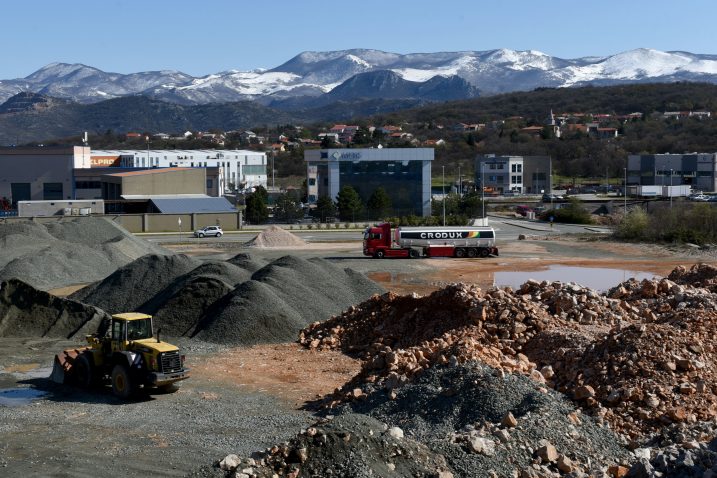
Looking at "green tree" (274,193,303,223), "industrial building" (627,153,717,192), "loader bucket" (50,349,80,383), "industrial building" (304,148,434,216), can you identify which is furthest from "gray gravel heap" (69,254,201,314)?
"industrial building" (627,153,717,192)

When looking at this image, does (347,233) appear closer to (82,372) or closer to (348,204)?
(348,204)

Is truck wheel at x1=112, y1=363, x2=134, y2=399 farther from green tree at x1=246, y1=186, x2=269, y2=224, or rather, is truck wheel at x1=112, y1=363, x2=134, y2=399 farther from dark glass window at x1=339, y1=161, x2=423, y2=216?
dark glass window at x1=339, y1=161, x2=423, y2=216

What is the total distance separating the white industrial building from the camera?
119 m

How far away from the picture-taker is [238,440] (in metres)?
18.6

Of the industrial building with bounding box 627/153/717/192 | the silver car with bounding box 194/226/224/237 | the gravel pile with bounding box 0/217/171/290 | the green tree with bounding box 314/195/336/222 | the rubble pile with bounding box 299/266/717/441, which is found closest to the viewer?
the rubble pile with bounding box 299/266/717/441

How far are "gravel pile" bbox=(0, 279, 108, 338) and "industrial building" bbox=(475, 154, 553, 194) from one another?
95424 millimetres

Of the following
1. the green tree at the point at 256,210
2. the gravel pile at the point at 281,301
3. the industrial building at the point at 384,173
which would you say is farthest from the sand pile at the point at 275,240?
the gravel pile at the point at 281,301

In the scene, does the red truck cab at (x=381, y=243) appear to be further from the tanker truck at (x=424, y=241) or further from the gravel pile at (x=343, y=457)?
the gravel pile at (x=343, y=457)

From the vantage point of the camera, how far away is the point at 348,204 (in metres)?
87.2

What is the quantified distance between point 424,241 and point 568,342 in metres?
33.1

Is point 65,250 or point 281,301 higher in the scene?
point 65,250

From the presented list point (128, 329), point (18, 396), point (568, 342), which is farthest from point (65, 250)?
point (568, 342)

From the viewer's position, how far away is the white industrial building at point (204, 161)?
119 metres

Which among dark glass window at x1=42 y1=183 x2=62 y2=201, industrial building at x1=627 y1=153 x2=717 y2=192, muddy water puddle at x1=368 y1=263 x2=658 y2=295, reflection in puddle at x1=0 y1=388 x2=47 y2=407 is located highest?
industrial building at x1=627 y1=153 x2=717 y2=192
